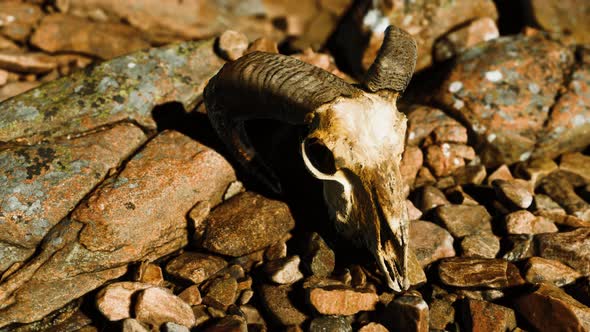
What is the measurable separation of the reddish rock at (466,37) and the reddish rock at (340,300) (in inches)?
184

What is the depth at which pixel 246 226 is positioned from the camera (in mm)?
5035

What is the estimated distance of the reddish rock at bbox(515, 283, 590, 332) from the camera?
4113 mm

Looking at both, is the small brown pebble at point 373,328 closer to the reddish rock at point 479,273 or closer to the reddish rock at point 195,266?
the reddish rock at point 479,273

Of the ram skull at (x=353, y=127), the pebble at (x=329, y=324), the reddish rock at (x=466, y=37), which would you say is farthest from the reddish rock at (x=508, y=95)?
the pebble at (x=329, y=324)

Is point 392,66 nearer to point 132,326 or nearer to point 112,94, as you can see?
point 132,326

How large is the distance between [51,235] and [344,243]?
2.94 m

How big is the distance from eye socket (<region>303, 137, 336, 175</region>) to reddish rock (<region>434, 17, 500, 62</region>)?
4077 mm

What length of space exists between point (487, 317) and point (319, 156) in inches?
82.8

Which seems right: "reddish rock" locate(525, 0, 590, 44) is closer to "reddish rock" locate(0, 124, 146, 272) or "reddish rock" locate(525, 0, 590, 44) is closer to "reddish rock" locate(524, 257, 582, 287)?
"reddish rock" locate(524, 257, 582, 287)

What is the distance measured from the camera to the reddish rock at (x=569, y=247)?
4.87 metres

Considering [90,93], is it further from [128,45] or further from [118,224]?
[128,45]

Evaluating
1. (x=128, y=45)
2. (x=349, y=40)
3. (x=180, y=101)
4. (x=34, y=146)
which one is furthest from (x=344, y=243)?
(x=128, y=45)

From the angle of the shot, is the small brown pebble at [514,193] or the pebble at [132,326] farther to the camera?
the small brown pebble at [514,193]

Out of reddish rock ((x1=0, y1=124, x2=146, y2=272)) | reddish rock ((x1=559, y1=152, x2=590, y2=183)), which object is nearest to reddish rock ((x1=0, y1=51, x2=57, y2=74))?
reddish rock ((x1=0, y1=124, x2=146, y2=272))
